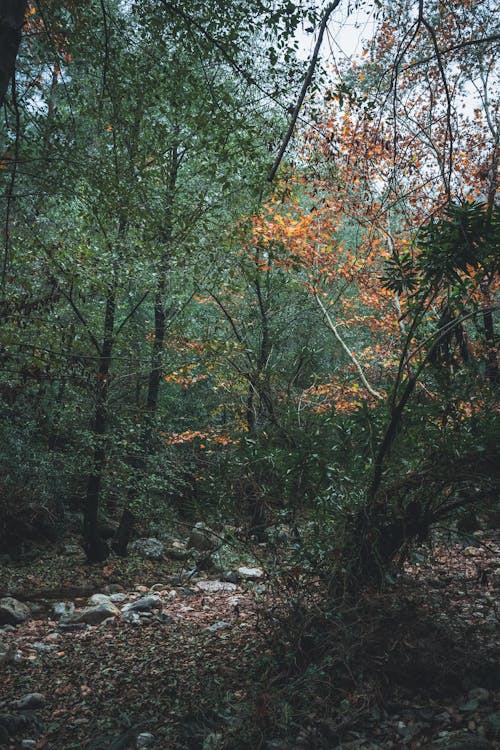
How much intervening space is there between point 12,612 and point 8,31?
6822 millimetres

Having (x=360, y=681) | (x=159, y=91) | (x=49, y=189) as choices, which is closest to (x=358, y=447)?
(x=360, y=681)

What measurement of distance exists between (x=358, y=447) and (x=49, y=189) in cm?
415

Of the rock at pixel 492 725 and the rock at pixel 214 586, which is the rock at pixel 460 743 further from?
the rock at pixel 214 586

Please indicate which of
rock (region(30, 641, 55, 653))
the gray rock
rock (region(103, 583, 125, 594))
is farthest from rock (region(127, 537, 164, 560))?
rock (region(30, 641, 55, 653))

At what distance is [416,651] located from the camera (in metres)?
3.70

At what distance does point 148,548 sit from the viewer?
37.9 feet

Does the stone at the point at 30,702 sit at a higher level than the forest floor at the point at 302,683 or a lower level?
lower

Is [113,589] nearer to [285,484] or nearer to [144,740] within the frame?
[144,740]

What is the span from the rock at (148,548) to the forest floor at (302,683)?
556cm

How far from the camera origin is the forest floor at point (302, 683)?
3348mm

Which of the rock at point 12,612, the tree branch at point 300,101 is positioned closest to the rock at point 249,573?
the rock at point 12,612

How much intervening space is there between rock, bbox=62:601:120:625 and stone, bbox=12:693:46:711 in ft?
8.51

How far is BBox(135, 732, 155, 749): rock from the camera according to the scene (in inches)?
146

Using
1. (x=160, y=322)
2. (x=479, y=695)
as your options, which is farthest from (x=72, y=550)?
(x=479, y=695)
